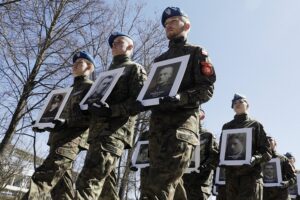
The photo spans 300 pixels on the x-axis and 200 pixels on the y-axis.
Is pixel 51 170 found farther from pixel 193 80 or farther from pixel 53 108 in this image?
pixel 193 80

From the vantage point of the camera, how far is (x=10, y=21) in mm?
9445

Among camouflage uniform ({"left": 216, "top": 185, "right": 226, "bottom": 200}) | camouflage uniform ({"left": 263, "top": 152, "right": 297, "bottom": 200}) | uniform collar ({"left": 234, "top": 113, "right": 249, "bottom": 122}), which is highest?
uniform collar ({"left": 234, "top": 113, "right": 249, "bottom": 122})

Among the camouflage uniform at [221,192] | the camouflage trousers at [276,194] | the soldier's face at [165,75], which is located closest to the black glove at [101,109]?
the soldier's face at [165,75]

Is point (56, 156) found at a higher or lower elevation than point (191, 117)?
lower

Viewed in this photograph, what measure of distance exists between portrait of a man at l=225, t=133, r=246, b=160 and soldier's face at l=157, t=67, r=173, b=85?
274 centimetres

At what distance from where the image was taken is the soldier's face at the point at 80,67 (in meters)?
5.14

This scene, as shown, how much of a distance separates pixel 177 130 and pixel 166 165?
32cm

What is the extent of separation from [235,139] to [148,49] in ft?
36.9

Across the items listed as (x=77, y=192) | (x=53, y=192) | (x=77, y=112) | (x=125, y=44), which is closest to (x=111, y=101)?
(x=77, y=112)

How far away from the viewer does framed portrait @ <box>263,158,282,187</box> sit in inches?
297

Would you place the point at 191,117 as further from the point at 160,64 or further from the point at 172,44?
the point at 172,44

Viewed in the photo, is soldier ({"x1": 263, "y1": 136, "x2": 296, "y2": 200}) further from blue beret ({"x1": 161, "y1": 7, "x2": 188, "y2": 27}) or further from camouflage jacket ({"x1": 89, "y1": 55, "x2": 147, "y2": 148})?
blue beret ({"x1": 161, "y1": 7, "x2": 188, "y2": 27})

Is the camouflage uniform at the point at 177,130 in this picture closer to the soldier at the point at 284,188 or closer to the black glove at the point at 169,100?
the black glove at the point at 169,100

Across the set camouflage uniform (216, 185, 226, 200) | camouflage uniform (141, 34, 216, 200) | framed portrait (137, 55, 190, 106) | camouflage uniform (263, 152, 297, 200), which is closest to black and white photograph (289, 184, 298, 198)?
camouflage uniform (263, 152, 297, 200)
